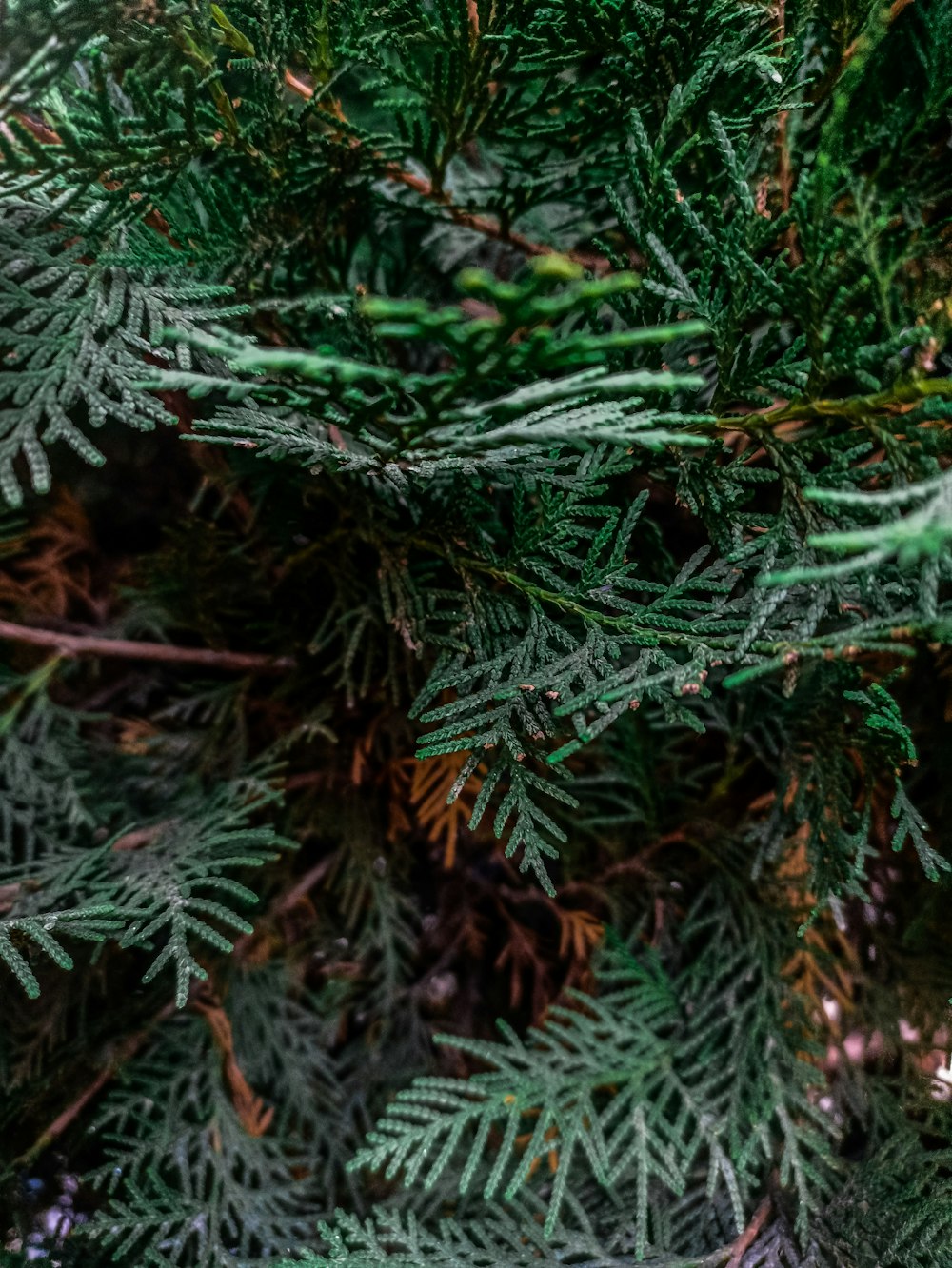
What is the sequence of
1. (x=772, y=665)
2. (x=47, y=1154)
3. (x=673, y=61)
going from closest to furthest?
(x=772, y=665) → (x=673, y=61) → (x=47, y=1154)

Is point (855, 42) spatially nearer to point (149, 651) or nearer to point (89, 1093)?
point (149, 651)

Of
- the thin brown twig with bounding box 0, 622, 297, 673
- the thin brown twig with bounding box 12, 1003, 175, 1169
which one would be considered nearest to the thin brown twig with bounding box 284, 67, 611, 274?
the thin brown twig with bounding box 0, 622, 297, 673

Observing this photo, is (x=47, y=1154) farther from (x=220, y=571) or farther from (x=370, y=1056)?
(x=220, y=571)

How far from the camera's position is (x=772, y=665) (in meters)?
0.56

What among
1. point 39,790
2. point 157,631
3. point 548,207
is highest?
point 548,207

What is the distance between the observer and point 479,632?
0.76 metres

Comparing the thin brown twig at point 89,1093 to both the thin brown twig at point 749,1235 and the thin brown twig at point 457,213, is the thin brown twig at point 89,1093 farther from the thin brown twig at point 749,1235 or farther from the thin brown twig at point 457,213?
the thin brown twig at point 457,213

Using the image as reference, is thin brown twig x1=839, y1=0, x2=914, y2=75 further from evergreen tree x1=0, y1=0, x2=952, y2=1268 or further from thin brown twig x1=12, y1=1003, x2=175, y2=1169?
thin brown twig x1=12, y1=1003, x2=175, y2=1169

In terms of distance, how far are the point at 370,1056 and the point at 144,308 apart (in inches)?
37.6

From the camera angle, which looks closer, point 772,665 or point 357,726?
point 772,665

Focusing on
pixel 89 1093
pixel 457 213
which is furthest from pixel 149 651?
pixel 457 213

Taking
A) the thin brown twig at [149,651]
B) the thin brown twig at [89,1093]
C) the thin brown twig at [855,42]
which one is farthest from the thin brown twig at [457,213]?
the thin brown twig at [89,1093]

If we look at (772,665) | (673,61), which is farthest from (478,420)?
(673,61)

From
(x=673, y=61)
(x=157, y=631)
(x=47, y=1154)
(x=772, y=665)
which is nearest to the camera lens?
(x=772, y=665)
